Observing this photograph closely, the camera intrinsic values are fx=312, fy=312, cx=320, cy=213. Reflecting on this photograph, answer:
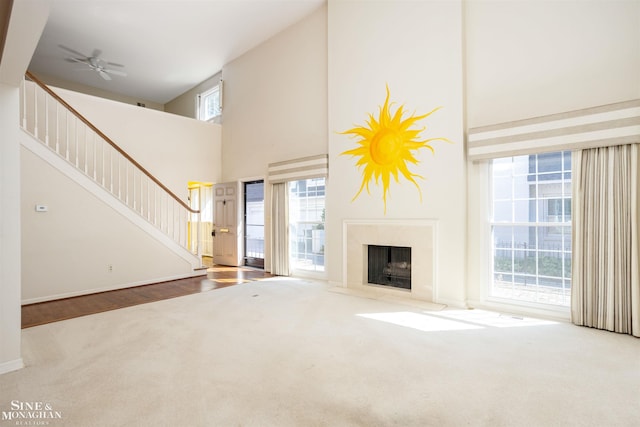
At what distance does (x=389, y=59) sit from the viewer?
4.64m

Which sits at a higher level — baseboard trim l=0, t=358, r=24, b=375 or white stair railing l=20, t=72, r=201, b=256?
white stair railing l=20, t=72, r=201, b=256

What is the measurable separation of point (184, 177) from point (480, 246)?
631 cm

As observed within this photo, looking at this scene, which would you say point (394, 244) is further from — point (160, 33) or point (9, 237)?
point (160, 33)

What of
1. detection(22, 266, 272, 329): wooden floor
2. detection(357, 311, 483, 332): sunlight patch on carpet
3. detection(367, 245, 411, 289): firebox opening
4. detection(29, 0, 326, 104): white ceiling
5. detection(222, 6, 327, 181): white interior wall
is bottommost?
detection(22, 266, 272, 329): wooden floor

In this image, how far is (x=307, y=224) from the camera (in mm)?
6133

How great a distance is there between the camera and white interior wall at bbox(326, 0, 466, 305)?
4059 mm

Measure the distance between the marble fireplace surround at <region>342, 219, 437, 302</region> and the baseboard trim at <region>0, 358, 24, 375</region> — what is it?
3870mm

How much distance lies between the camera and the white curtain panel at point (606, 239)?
9.89 ft

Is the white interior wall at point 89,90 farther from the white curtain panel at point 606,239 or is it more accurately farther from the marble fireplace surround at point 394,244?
the white curtain panel at point 606,239

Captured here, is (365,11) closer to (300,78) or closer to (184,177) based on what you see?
(300,78)

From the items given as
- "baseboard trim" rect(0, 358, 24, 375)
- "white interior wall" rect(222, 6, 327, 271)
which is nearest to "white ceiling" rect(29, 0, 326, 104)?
"white interior wall" rect(222, 6, 327, 271)

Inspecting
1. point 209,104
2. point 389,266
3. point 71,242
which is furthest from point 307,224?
point 209,104

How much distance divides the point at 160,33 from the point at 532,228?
7.41 meters

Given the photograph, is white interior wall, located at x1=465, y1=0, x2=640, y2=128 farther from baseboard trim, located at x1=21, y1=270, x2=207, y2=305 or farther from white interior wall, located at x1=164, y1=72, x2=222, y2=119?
white interior wall, located at x1=164, y1=72, x2=222, y2=119
